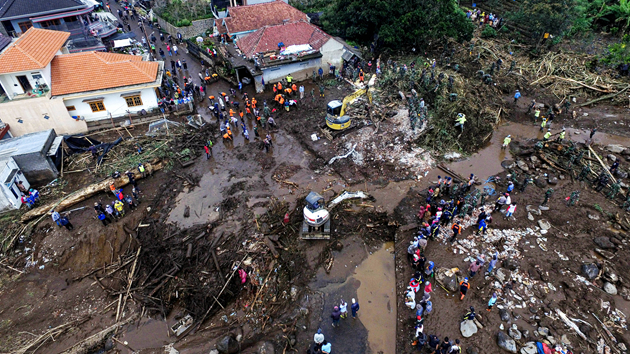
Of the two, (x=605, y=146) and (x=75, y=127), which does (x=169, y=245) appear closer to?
(x=75, y=127)

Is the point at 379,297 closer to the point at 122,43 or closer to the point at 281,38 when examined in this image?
the point at 281,38

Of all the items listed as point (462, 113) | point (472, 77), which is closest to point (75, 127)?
point (462, 113)

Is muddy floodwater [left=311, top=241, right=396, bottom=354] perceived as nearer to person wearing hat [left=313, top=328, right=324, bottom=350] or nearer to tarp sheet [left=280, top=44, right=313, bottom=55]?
person wearing hat [left=313, top=328, right=324, bottom=350]

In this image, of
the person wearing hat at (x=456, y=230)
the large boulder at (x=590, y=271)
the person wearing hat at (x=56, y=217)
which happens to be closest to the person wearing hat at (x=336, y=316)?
the person wearing hat at (x=456, y=230)

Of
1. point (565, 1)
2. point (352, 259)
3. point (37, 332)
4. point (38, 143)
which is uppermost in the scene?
point (565, 1)

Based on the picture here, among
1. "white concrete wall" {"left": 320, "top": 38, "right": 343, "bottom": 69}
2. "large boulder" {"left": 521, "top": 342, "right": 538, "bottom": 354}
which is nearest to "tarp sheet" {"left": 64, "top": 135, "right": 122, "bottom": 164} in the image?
"white concrete wall" {"left": 320, "top": 38, "right": 343, "bottom": 69}

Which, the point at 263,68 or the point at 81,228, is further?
the point at 263,68

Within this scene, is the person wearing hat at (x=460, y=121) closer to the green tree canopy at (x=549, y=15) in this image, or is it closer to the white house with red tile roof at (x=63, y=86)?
the green tree canopy at (x=549, y=15)
